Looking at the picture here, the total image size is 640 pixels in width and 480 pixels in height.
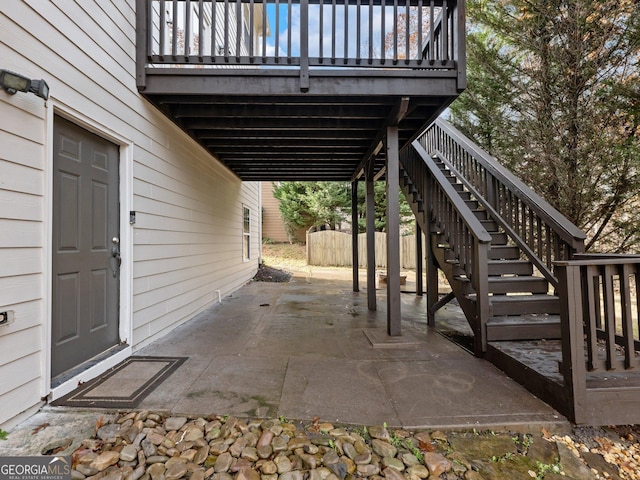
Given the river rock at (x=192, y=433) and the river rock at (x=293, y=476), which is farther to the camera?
the river rock at (x=192, y=433)

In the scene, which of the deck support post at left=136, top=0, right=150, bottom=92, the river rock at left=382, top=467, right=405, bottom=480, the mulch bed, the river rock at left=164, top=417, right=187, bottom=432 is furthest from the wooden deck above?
the mulch bed

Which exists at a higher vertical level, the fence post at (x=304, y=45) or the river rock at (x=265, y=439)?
→ the fence post at (x=304, y=45)

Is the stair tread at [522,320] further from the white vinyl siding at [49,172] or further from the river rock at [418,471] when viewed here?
the white vinyl siding at [49,172]

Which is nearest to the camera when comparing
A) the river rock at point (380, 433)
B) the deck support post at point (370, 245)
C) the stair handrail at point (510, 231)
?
the river rock at point (380, 433)

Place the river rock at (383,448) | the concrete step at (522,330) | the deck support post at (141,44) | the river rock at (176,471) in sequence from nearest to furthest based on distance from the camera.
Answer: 1. the river rock at (176,471)
2. the river rock at (383,448)
3. the concrete step at (522,330)
4. the deck support post at (141,44)

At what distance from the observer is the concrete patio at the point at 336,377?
1.95 m

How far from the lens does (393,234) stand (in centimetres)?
348

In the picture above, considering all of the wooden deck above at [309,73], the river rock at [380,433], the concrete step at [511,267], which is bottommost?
the river rock at [380,433]

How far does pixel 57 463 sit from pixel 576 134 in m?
5.84

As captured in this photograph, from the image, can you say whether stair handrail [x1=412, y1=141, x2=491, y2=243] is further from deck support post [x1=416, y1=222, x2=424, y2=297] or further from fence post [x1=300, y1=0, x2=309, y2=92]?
deck support post [x1=416, y1=222, x2=424, y2=297]

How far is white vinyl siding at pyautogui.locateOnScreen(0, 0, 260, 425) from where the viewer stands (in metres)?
1.80

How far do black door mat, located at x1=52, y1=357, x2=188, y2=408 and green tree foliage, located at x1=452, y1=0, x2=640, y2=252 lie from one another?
5084 millimetres

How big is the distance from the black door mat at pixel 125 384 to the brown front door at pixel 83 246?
0.23 meters

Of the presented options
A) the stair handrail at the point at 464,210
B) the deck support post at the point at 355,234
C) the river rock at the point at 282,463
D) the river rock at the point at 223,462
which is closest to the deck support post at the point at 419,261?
the deck support post at the point at 355,234
